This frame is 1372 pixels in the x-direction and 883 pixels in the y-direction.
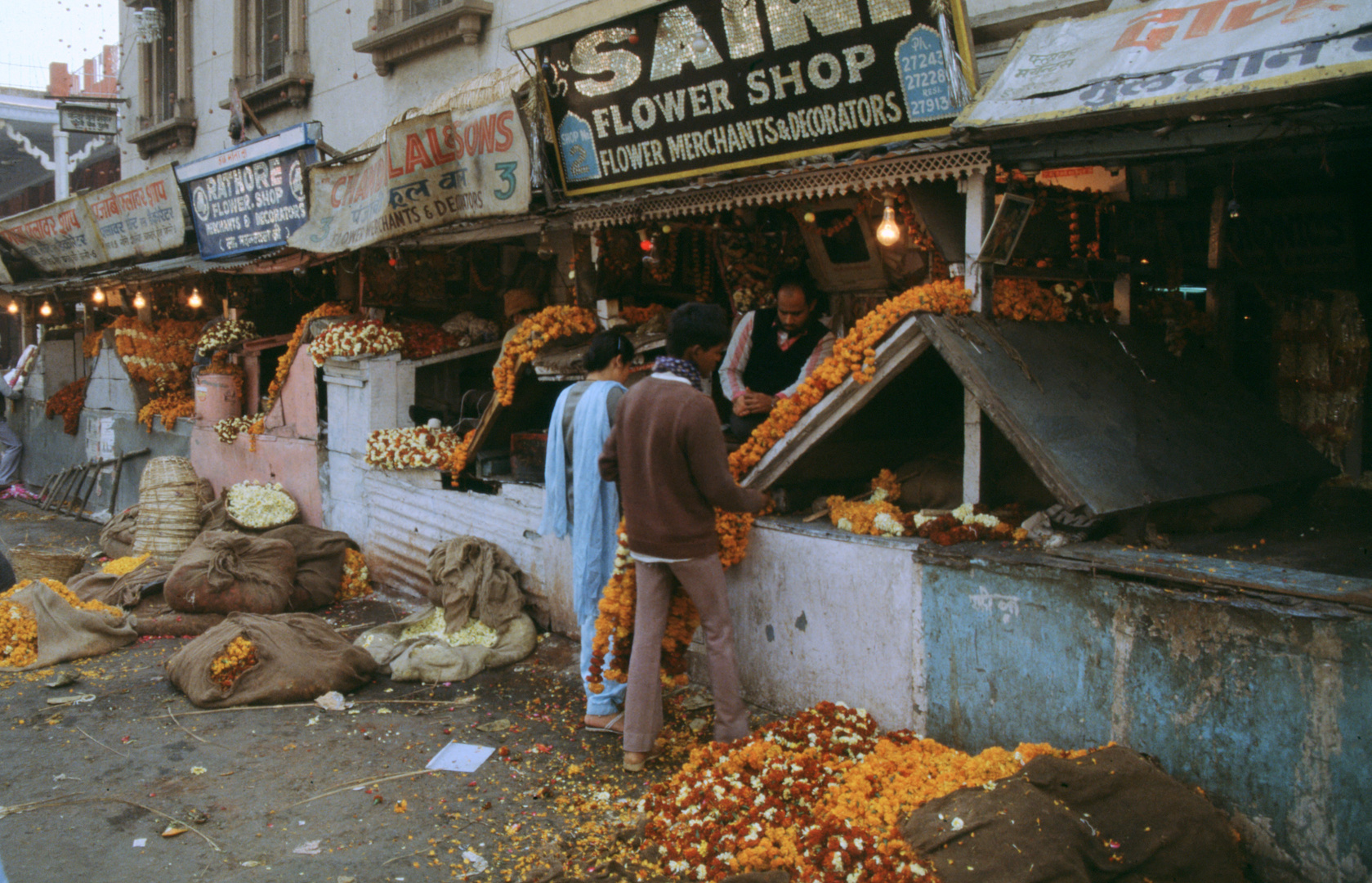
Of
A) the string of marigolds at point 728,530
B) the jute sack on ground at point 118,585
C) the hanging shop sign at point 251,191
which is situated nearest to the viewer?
the string of marigolds at point 728,530

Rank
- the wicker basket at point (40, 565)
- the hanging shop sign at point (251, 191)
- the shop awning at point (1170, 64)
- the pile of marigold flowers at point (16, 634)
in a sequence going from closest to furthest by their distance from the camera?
1. the shop awning at point (1170, 64)
2. the pile of marigold flowers at point (16, 634)
3. the wicker basket at point (40, 565)
4. the hanging shop sign at point (251, 191)

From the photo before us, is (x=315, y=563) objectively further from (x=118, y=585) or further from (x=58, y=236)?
(x=58, y=236)

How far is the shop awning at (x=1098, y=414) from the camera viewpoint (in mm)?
4176

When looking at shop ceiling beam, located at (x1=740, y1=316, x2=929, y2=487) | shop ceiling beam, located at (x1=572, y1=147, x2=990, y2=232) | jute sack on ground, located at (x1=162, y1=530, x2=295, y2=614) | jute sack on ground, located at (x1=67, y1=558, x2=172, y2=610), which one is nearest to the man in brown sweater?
shop ceiling beam, located at (x1=740, y1=316, x2=929, y2=487)

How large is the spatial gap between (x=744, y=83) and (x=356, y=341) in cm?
486

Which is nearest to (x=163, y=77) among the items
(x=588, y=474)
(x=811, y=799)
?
(x=588, y=474)

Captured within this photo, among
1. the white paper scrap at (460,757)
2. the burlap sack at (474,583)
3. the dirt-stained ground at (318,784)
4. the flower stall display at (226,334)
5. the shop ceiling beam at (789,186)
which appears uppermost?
the shop ceiling beam at (789,186)

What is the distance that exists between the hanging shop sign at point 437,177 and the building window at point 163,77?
8040 mm

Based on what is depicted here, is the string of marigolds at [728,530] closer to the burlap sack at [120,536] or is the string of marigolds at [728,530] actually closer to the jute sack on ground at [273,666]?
the jute sack on ground at [273,666]

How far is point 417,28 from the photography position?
9648mm

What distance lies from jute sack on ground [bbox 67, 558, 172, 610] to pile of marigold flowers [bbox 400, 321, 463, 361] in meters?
2.91

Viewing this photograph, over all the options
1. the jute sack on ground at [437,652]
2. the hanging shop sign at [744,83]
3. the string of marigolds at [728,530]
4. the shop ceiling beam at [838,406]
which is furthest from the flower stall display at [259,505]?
the shop ceiling beam at [838,406]

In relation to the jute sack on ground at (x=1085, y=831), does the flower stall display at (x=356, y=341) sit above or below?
above

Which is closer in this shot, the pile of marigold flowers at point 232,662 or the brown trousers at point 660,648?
the brown trousers at point 660,648
